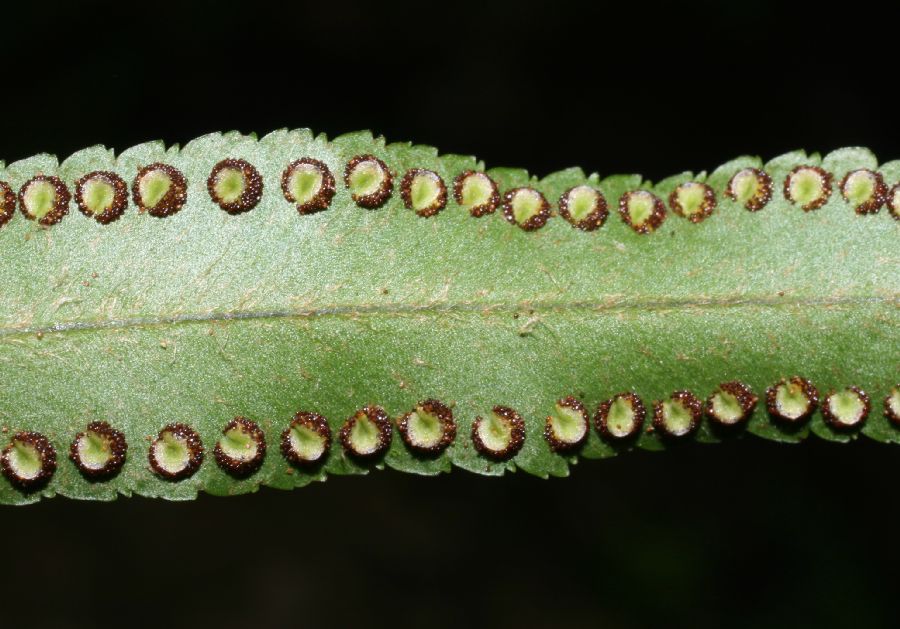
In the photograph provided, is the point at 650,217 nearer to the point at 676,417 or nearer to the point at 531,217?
the point at 531,217

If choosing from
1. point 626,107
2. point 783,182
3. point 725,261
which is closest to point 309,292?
point 725,261

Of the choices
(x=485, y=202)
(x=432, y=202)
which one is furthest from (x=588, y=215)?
(x=432, y=202)

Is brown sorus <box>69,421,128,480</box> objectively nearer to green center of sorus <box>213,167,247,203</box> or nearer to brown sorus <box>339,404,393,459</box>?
brown sorus <box>339,404,393,459</box>

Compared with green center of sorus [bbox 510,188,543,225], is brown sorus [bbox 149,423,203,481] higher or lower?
lower

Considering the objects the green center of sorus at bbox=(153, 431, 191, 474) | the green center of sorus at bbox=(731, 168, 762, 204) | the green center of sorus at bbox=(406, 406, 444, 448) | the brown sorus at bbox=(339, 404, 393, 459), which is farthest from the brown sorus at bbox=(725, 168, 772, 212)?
the green center of sorus at bbox=(153, 431, 191, 474)

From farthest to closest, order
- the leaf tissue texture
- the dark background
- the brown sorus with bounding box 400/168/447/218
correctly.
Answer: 1. the dark background
2. the brown sorus with bounding box 400/168/447/218
3. the leaf tissue texture

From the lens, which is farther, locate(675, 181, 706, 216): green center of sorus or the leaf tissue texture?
locate(675, 181, 706, 216): green center of sorus

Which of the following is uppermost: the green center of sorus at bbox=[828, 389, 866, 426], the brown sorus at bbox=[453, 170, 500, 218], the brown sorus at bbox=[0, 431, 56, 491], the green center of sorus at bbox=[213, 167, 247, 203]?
the green center of sorus at bbox=[213, 167, 247, 203]
